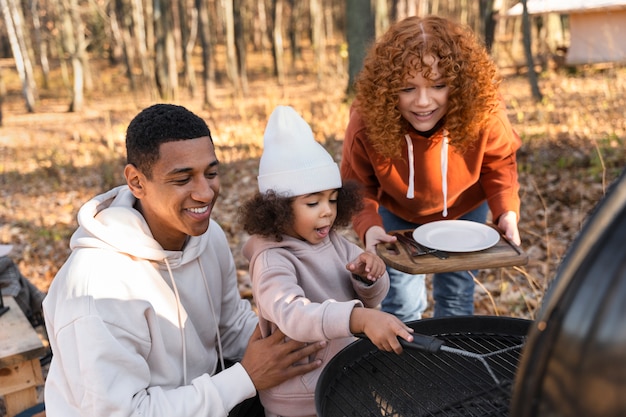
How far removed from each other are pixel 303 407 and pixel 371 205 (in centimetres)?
106

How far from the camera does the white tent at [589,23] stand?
51.7 ft

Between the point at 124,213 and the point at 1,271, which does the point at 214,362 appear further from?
the point at 1,271

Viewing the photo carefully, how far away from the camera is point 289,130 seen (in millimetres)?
2250

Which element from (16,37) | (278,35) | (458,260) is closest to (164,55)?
(278,35)

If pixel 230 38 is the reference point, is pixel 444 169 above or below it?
below

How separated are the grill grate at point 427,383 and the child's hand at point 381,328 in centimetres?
22

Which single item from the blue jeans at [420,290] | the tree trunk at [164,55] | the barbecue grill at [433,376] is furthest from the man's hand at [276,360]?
the tree trunk at [164,55]

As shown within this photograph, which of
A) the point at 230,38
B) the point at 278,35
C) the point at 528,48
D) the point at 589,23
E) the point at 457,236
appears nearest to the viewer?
the point at 457,236

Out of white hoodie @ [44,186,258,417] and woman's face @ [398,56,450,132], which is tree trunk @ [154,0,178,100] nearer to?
woman's face @ [398,56,450,132]

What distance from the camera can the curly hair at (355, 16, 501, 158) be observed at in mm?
2422

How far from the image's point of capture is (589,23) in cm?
1708

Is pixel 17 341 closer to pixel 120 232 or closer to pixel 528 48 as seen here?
pixel 120 232

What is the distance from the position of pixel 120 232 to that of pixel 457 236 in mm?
1401

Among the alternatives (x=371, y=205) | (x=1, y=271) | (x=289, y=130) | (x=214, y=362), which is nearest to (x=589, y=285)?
(x=289, y=130)
